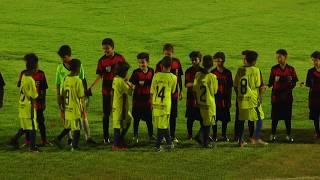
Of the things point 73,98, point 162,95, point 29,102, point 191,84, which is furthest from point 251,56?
point 29,102

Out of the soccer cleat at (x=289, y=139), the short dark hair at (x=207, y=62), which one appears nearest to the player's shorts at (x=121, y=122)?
the short dark hair at (x=207, y=62)

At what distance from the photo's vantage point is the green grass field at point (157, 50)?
38.0 ft

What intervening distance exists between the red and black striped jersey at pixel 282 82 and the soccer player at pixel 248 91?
2.75 feet

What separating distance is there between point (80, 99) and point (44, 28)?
2073 cm

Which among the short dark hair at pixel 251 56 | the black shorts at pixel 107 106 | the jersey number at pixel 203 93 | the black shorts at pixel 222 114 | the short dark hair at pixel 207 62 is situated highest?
the short dark hair at pixel 251 56

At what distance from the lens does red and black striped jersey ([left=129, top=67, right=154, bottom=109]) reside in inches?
532

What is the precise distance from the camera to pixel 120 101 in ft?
42.7

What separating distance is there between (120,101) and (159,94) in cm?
86

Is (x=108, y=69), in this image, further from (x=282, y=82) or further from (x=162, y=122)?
(x=282, y=82)

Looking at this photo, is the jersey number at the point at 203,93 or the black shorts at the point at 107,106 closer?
the jersey number at the point at 203,93

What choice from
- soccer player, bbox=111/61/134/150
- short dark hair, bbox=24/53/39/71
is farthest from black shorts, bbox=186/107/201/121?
short dark hair, bbox=24/53/39/71

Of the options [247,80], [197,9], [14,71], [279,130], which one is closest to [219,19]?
[197,9]

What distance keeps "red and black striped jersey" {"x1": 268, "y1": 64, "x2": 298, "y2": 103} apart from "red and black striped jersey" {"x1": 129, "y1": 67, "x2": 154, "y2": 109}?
2.65 metres

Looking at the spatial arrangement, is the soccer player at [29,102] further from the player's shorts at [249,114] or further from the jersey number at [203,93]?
the player's shorts at [249,114]
